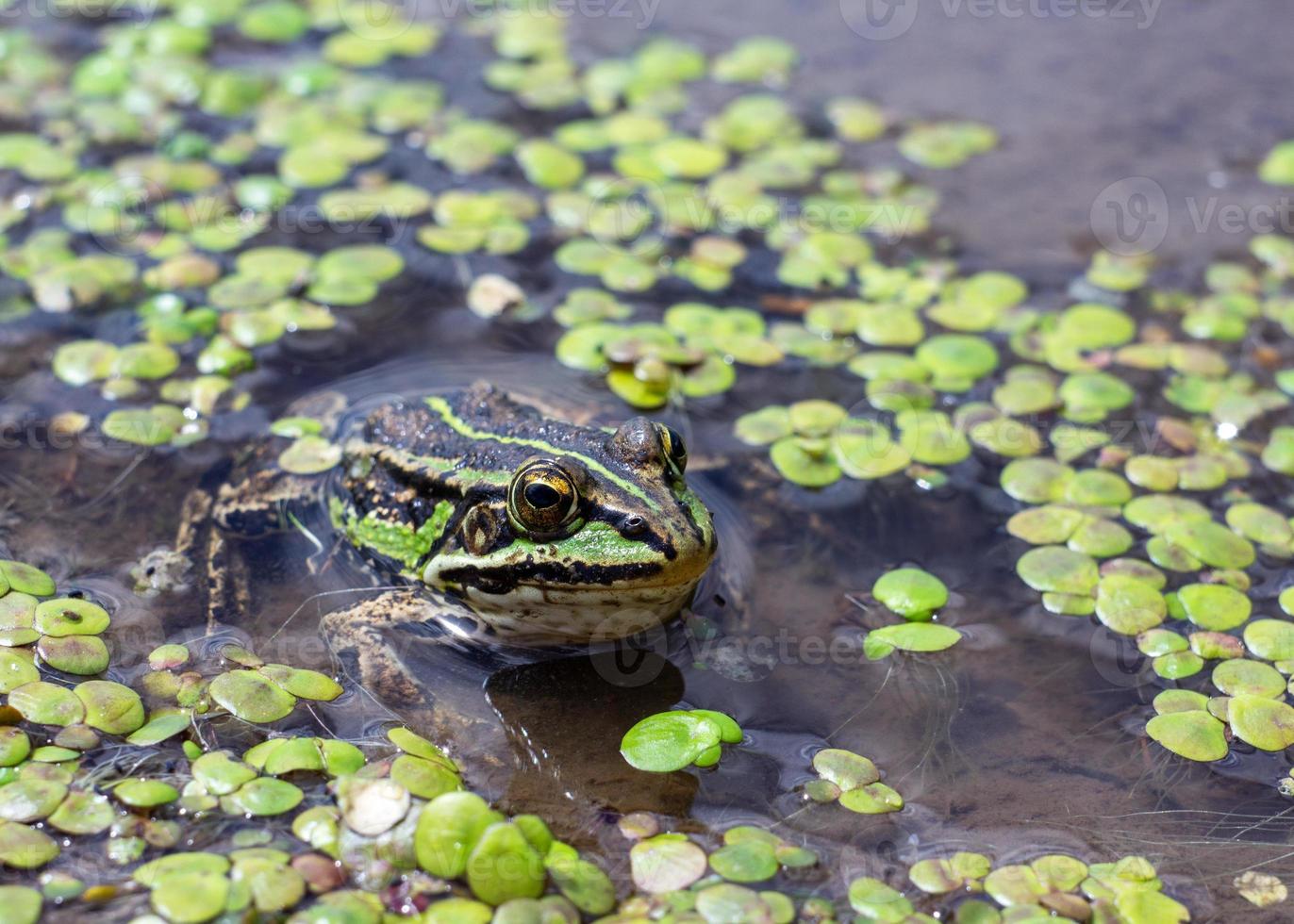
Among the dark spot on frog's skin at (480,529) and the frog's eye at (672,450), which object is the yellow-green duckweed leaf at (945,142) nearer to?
the frog's eye at (672,450)

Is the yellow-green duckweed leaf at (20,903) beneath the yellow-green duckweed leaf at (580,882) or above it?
above

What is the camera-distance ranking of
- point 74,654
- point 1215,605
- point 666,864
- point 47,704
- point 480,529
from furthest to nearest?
point 1215,605, point 480,529, point 74,654, point 47,704, point 666,864

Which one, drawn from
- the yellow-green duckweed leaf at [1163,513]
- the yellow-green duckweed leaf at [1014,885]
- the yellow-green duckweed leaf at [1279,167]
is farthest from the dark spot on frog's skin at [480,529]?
the yellow-green duckweed leaf at [1279,167]

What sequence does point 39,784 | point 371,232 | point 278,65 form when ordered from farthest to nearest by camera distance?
point 278,65
point 371,232
point 39,784

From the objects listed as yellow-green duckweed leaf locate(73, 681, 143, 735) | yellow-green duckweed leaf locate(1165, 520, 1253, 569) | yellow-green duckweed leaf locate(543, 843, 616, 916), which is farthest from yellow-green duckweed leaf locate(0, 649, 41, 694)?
yellow-green duckweed leaf locate(1165, 520, 1253, 569)

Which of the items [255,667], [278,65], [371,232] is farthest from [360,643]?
[278,65]

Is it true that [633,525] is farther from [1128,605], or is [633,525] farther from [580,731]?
[1128,605]

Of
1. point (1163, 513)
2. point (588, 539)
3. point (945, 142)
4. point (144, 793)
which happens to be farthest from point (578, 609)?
point (945, 142)

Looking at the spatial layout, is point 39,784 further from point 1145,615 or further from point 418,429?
point 1145,615
